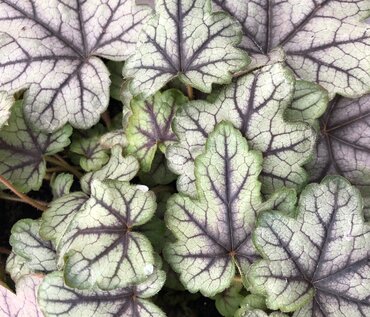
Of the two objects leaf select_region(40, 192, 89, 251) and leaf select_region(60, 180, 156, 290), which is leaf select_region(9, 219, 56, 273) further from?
leaf select_region(60, 180, 156, 290)

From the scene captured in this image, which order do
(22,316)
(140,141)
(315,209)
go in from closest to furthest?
1. (315,209)
2. (22,316)
3. (140,141)

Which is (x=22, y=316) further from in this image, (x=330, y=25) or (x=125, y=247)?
(x=330, y=25)

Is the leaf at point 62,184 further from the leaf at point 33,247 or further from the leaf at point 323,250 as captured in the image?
the leaf at point 323,250

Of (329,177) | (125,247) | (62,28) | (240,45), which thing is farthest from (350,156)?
(62,28)

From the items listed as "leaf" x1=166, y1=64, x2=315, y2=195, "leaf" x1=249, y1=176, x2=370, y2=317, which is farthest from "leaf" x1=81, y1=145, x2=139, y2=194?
"leaf" x1=249, y1=176, x2=370, y2=317

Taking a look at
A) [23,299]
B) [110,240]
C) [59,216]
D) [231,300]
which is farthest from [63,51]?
[231,300]
